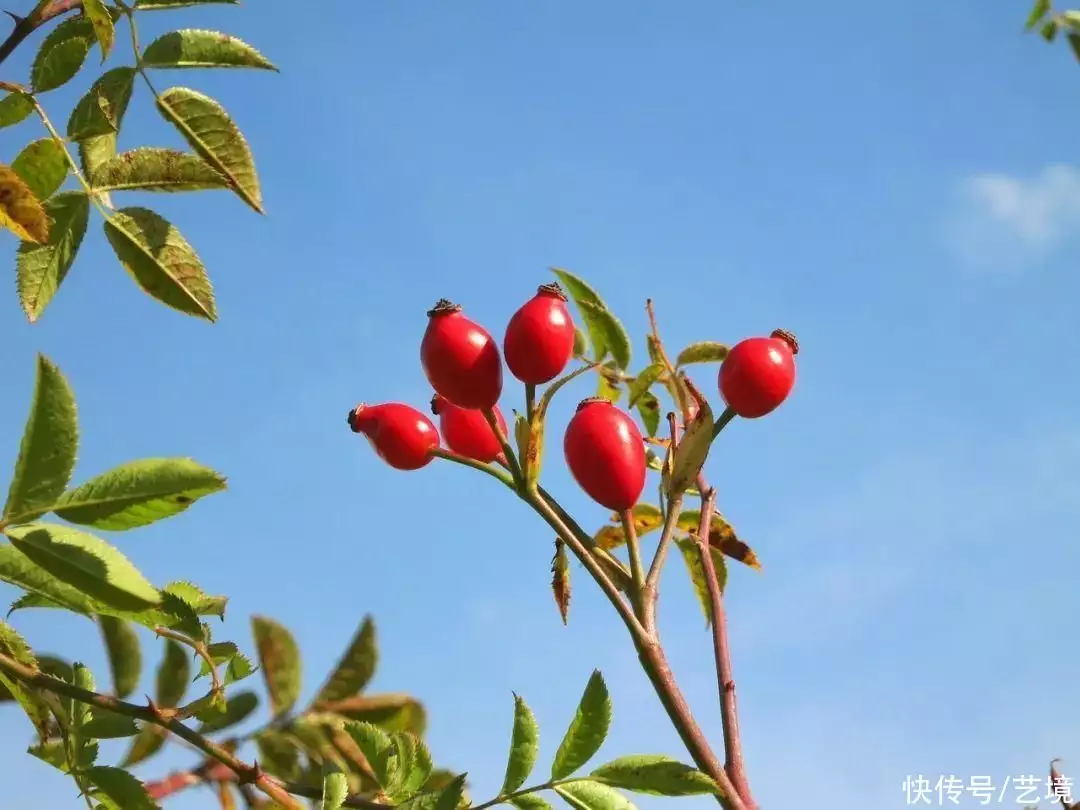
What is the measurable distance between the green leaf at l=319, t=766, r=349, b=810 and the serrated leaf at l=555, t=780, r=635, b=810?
0.43 metres

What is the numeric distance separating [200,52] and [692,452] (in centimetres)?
107

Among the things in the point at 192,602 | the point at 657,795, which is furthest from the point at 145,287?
the point at 657,795

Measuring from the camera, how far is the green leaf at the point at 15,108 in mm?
1708

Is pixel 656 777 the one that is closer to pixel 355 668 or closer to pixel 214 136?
pixel 355 668

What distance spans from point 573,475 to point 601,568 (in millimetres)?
249

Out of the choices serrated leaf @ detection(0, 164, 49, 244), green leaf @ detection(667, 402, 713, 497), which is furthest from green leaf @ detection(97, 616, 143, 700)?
green leaf @ detection(667, 402, 713, 497)

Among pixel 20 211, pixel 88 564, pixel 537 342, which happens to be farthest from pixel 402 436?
pixel 88 564

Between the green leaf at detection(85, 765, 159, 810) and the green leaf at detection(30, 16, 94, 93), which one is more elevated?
the green leaf at detection(30, 16, 94, 93)

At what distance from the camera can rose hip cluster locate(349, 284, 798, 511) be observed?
2.00 metres

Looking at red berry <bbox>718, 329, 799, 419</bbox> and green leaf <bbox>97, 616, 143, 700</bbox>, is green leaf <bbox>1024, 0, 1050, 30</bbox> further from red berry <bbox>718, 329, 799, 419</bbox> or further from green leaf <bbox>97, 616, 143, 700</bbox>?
green leaf <bbox>97, 616, 143, 700</bbox>

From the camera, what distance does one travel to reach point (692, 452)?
78.4 inches

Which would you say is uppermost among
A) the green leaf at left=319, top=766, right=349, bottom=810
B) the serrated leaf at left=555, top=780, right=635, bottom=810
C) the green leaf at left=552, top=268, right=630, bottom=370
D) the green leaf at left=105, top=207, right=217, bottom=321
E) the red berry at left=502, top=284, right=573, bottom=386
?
the green leaf at left=552, top=268, right=630, bottom=370

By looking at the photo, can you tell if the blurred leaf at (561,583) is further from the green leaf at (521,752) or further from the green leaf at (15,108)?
the green leaf at (15,108)

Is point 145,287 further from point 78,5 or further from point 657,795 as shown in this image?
point 657,795
